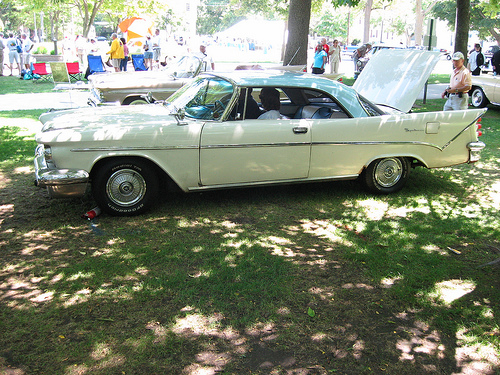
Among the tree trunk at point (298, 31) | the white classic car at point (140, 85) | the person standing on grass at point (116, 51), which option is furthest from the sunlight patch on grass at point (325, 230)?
the person standing on grass at point (116, 51)

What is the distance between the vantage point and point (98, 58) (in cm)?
1930

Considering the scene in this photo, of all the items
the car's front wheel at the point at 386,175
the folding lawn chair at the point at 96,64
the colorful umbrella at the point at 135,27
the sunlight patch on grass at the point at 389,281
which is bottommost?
the sunlight patch on grass at the point at 389,281

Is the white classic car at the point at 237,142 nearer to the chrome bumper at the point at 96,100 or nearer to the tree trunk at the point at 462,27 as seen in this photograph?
the chrome bumper at the point at 96,100

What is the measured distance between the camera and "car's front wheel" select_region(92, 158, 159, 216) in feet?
18.0

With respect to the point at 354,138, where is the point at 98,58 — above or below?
above

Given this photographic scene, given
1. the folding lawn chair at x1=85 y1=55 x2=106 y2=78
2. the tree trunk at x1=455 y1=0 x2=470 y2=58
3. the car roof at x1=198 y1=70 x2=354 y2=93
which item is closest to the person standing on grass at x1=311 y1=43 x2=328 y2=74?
the tree trunk at x1=455 y1=0 x2=470 y2=58

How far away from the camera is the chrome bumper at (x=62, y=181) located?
5.20 m

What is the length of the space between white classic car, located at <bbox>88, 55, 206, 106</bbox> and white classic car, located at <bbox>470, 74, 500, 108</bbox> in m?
7.98

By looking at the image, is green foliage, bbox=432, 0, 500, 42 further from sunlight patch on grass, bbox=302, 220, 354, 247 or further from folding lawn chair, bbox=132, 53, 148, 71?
sunlight patch on grass, bbox=302, 220, 354, 247

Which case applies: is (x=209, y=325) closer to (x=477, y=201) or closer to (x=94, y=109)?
(x=94, y=109)

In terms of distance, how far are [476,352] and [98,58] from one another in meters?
18.6

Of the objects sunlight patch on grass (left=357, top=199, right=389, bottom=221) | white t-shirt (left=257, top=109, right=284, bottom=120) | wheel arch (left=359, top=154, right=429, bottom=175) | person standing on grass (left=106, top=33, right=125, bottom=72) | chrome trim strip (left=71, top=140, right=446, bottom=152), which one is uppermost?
person standing on grass (left=106, top=33, right=125, bottom=72)

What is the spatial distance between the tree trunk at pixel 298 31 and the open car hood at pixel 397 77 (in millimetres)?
5754

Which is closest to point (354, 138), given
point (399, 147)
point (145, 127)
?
point (399, 147)
